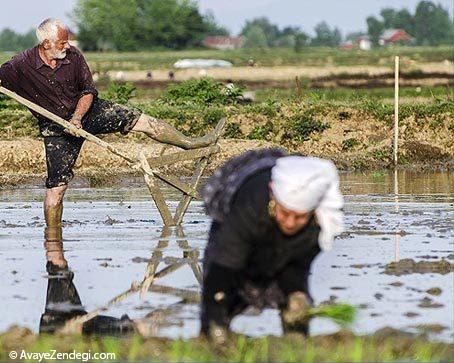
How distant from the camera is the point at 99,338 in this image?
28.0 ft

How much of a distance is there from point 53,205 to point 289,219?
7715 mm

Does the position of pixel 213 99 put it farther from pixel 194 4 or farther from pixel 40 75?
pixel 194 4

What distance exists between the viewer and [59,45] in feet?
44.7

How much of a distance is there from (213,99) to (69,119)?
51.6ft

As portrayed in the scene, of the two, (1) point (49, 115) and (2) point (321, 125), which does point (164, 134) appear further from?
(2) point (321, 125)

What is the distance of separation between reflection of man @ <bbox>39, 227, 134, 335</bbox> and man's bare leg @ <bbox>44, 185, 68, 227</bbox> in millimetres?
1874

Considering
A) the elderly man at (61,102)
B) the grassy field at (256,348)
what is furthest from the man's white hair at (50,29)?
Answer: the grassy field at (256,348)

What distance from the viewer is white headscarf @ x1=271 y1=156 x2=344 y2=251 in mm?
6707

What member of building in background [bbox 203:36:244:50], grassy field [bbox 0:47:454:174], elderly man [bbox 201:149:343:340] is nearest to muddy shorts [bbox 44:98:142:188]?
elderly man [bbox 201:149:343:340]

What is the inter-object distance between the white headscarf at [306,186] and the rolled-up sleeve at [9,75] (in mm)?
7297

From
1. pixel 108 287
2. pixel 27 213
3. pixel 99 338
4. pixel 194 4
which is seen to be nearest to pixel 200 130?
pixel 27 213

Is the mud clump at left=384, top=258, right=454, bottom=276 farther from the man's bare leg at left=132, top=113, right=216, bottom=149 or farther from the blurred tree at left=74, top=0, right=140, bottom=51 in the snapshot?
the blurred tree at left=74, top=0, right=140, bottom=51

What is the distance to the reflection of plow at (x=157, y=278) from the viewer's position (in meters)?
9.33

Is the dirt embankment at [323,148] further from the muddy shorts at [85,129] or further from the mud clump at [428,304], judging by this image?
the mud clump at [428,304]
